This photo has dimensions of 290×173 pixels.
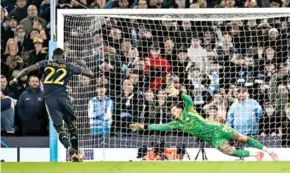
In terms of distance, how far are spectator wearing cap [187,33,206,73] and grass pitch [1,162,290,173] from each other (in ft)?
17.7

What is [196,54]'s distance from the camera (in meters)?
16.4

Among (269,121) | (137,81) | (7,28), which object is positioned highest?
(7,28)

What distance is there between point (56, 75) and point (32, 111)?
1.44 metres

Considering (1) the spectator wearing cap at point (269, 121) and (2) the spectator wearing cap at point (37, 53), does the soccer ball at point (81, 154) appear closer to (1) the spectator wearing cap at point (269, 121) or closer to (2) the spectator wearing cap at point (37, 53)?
(2) the spectator wearing cap at point (37, 53)

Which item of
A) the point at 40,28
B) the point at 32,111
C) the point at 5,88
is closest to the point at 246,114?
the point at 32,111

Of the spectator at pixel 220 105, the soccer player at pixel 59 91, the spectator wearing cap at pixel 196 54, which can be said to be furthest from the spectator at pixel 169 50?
the soccer player at pixel 59 91

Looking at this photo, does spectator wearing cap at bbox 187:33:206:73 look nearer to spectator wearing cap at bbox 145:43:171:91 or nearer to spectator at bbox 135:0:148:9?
spectator wearing cap at bbox 145:43:171:91

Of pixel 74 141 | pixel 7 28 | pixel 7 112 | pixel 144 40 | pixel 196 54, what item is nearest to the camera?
pixel 74 141

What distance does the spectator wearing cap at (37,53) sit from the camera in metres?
16.6

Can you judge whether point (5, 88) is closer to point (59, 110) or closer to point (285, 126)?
point (59, 110)

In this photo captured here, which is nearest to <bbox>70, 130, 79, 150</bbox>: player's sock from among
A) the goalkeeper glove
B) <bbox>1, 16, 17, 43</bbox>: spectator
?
the goalkeeper glove

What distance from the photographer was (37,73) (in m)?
16.3

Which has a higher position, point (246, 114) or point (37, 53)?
point (37, 53)

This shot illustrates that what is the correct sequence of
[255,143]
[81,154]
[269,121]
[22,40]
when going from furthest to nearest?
[22,40]
[269,121]
[81,154]
[255,143]
